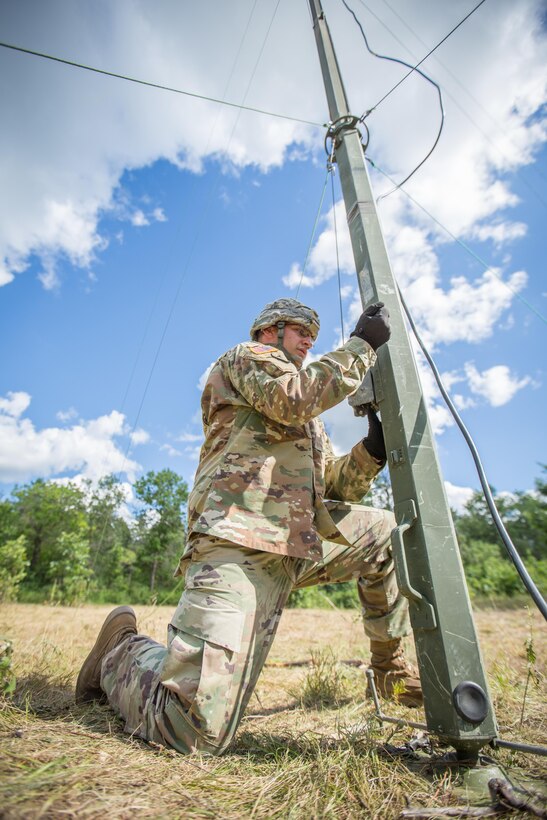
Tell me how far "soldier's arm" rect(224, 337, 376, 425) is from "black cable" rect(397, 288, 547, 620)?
Result: 0.34 metres

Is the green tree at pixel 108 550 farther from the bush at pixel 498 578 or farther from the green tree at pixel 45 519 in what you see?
the bush at pixel 498 578

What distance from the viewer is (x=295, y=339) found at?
8.95ft

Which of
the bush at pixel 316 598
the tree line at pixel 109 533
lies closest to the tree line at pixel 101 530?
the tree line at pixel 109 533

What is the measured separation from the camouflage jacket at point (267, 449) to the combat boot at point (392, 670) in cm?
82

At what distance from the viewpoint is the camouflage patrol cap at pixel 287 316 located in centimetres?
271

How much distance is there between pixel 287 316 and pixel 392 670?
2.25 meters

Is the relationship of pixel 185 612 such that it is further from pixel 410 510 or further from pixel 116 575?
pixel 116 575

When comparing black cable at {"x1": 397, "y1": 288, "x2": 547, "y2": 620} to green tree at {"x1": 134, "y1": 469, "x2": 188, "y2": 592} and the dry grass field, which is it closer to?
the dry grass field

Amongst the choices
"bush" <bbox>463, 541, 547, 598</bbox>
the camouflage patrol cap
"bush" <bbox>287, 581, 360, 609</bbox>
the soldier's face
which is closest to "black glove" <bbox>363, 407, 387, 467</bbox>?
the soldier's face

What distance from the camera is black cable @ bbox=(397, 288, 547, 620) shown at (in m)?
1.47

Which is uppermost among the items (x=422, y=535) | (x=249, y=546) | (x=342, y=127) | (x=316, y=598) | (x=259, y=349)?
(x=342, y=127)

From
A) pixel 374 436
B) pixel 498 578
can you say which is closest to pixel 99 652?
pixel 374 436

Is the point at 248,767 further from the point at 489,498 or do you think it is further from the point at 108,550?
the point at 108,550

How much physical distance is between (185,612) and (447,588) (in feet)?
3.61
